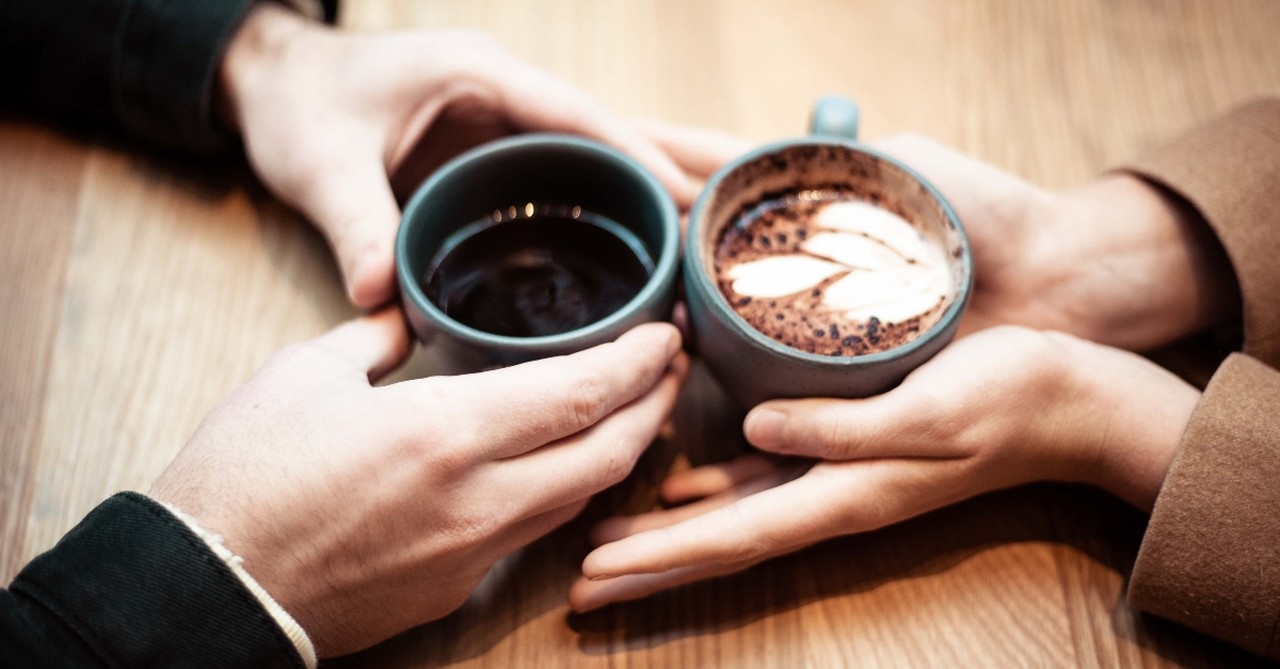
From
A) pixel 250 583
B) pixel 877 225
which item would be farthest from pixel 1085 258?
pixel 250 583

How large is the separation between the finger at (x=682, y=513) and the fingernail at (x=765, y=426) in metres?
0.09

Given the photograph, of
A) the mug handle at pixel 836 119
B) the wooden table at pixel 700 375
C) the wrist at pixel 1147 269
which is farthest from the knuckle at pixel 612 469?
the wrist at pixel 1147 269

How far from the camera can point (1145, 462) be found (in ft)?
2.65

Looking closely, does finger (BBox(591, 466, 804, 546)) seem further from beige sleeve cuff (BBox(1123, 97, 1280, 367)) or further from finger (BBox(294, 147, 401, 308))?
beige sleeve cuff (BBox(1123, 97, 1280, 367))

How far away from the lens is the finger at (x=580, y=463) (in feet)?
2.41

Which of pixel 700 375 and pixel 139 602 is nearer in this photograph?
pixel 139 602

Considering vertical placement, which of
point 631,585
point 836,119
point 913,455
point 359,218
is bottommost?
point 631,585

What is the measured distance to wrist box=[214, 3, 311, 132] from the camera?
3.23ft

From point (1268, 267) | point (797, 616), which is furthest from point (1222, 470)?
point (797, 616)

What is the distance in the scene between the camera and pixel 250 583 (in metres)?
0.66

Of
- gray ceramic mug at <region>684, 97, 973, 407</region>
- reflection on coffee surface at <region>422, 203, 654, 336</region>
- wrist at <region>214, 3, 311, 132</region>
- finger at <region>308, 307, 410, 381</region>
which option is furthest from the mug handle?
wrist at <region>214, 3, 311, 132</region>

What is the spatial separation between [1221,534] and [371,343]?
2.39ft

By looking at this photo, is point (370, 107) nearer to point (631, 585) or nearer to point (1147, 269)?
point (631, 585)

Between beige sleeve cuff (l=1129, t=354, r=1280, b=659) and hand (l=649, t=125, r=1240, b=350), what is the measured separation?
21 centimetres
